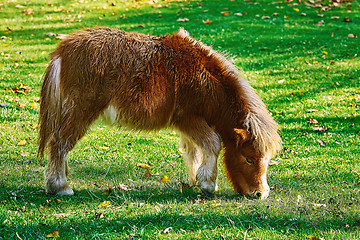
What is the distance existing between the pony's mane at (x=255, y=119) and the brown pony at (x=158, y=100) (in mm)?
12

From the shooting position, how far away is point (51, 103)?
5.52 m

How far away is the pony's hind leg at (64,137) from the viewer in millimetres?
5418

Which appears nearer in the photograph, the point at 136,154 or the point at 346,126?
the point at 136,154

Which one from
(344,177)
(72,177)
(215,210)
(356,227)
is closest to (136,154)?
(72,177)

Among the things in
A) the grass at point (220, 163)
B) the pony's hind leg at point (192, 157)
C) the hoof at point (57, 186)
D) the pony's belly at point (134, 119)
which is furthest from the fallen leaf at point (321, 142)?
the hoof at point (57, 186)

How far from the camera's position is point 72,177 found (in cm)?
625

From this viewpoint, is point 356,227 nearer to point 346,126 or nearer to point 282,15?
point 346,126

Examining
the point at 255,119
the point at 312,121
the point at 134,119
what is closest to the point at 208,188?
the point at 255,119

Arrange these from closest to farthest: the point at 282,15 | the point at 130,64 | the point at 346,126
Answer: the point at 130,64, the point at 346,126, the point at 282,15

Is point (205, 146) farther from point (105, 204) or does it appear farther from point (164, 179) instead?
point (105, 204)

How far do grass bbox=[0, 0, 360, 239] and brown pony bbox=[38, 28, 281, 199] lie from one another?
0.47m

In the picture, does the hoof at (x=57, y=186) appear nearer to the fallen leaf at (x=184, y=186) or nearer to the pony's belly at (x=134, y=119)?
the pony's belly at (x=134, y=119)

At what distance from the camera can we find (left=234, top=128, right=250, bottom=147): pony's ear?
5.57 metres

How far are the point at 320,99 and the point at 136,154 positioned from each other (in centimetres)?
479
